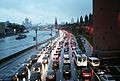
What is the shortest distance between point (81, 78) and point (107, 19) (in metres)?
20.9

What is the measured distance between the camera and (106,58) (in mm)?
47375

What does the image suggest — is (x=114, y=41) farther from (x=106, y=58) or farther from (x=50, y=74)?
(x=50, y=74)

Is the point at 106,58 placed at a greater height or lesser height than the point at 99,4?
lesser

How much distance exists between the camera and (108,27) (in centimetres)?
4806

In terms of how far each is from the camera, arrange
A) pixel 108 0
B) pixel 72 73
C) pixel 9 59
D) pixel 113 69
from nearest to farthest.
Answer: pixel 72 73
pixel 113 69
pixel 108 0
pixel 9 59

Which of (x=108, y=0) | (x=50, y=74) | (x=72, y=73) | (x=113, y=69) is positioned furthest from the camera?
(x=108, y=0)

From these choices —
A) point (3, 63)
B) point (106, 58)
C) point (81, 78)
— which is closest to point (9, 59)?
point (3, 63)

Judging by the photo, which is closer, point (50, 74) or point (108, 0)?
point (50, 74)

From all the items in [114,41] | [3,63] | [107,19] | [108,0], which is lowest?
[3,63]

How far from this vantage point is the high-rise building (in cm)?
4753

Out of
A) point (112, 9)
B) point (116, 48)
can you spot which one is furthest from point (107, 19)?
point (116, 48)

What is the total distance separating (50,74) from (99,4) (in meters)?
23.6

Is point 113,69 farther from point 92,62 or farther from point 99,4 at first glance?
point 99,4

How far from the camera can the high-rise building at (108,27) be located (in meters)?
47.5
